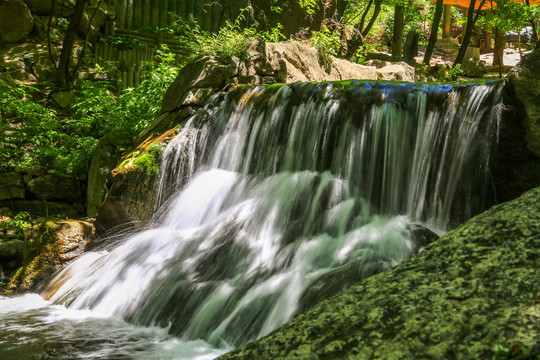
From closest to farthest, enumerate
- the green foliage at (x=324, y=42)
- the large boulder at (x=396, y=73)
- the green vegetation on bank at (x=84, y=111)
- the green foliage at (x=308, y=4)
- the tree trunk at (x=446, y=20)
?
1. the green vegetation on bank at (x=84, y=111)
2. the green foliage at (x=324, y=42)
3. the large boulder at (x=396, y=73)
4. the green foliage at (x=308, y=4)
5. the tree trunk at (x=446, y=20)

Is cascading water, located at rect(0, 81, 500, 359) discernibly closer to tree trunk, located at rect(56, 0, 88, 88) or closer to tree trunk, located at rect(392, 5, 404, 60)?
tree trunk, located at rect(56, 0, 88, 88)

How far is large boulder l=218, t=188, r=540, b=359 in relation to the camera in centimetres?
170

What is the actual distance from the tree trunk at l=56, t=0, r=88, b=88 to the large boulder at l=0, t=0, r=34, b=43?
5.63ft

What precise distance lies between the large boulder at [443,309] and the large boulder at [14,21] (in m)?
13.2

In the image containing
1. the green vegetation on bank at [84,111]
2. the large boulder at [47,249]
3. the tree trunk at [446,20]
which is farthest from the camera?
the tree trunk at [446,20]

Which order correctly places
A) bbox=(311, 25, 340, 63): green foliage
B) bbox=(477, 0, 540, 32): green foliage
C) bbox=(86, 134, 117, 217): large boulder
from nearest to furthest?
bbox=(86, 134, 117, 217): large boulder → bbox=(311, 25, 340, 63): green foliage → bbox=(477, 0, 540, 32): green foliage

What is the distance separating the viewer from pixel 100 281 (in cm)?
507

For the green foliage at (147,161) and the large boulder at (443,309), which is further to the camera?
the green foliage at (147,161)

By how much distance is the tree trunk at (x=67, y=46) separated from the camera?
11617mm

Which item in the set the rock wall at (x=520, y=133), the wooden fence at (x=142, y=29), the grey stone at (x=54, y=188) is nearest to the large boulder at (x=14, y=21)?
the wooden fence at (x=142, y=29)

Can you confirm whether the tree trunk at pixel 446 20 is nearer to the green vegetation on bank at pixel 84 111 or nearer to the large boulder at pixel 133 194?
the green vegetation on bank at pixel 84 111

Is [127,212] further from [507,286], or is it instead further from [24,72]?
[24,72]

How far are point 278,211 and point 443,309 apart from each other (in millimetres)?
3566

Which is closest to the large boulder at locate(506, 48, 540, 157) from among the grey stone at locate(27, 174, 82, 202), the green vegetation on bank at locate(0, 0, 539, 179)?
the green vegetation on bank at locate(0, 0, 539, 179)
